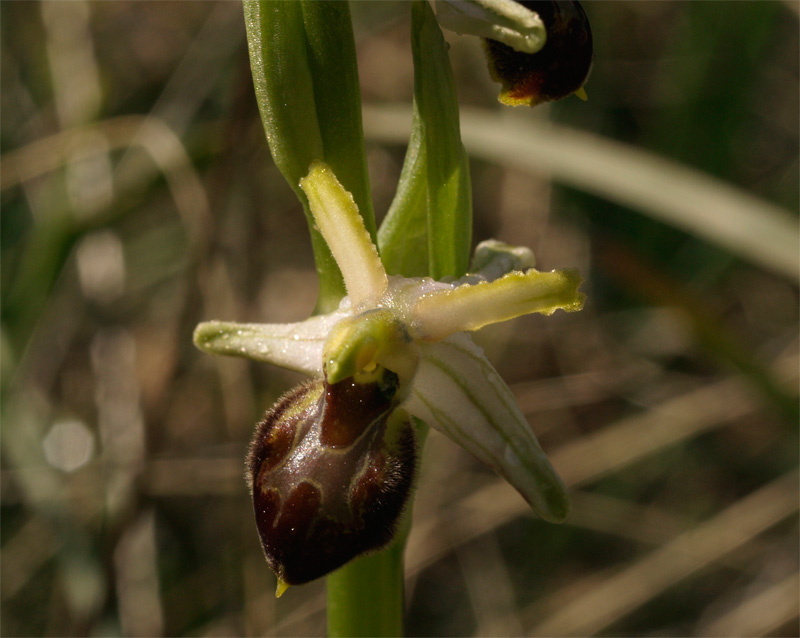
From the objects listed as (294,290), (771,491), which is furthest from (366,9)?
(771,491)

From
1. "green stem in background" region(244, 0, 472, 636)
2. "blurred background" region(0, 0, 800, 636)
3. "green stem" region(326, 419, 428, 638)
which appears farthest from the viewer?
"blurred background" region(0, 0, 800, 636)

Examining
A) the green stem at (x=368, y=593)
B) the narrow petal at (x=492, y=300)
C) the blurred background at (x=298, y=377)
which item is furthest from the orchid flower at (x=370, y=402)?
the blurred background at (x=298, y=377)

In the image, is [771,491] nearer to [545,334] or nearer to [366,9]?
[545,334]

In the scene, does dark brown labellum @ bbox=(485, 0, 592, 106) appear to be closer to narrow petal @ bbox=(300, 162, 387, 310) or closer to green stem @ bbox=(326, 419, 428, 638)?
narrow petal @ bbox=(300, 162, 387, 310)

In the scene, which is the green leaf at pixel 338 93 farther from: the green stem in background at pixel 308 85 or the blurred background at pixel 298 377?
the blurred background at pixel 298 377

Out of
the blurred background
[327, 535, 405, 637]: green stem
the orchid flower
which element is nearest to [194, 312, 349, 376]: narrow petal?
the orchid flower

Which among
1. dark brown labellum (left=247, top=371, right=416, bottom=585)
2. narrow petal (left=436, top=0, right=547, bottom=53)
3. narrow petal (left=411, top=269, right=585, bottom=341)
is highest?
narrow petal (left=436, top=0, right=547, bottom=53)

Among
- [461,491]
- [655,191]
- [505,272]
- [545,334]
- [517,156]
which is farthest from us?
[545,334]
